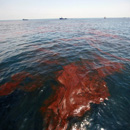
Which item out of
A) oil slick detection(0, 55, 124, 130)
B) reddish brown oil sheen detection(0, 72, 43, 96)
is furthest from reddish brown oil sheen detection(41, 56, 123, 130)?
reddish brown oil sheen detection(0, 72, 43, 96)

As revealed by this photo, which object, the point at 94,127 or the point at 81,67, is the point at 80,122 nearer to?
the point at 94,127

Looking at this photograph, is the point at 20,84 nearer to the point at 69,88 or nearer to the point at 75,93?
the point at 69,88

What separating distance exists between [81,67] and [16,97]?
19.2 feet

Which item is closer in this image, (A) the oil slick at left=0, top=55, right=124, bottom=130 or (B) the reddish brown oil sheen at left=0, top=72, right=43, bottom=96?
(A) the oil slick at left=0, top=55, right=124, bottom=130

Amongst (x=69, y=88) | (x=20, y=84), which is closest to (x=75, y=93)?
(x=69, y=88)

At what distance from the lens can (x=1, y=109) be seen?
13.6 feet

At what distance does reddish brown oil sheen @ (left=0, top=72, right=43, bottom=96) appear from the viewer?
208 inches

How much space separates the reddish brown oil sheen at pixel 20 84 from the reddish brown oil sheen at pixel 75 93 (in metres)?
1.65

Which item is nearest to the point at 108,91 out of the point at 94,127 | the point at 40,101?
the point at 94,127

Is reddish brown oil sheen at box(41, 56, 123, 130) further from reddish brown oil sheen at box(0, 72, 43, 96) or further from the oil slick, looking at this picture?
reddish brown oil sheen at box(0, 72, 43, 96)

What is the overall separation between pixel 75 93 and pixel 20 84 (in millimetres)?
4163

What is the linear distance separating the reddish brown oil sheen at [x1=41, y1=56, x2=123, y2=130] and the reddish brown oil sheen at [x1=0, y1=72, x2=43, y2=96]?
1.65m

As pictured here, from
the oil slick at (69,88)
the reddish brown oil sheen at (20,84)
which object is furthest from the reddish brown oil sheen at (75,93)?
the reddish brown oil sheen at (20,84)

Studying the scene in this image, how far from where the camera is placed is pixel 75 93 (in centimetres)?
504
